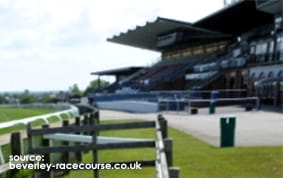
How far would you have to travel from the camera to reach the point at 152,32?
63500mm

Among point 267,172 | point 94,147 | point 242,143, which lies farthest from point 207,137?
point 94,147

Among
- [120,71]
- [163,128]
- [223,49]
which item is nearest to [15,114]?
[223,49]

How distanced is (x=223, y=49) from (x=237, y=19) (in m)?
6.19

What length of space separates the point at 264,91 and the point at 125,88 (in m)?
28.4

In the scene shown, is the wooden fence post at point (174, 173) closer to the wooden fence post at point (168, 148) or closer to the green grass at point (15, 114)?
the wooden fence post at point (168, 148)

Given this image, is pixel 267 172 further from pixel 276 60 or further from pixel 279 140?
pixel 276 60

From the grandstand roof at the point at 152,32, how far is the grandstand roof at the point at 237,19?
143 inches

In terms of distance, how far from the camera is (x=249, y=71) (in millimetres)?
33438

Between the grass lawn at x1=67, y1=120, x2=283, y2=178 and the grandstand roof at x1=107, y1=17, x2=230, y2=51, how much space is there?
44939mm

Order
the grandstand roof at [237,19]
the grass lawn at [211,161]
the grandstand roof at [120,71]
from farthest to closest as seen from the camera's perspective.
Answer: the grandstand roof at [120,71] → the grandstand roof at [237,19] → the grass lawn at [211,161]

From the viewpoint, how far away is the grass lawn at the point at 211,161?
706cm

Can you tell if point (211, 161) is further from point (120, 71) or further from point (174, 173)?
point (120, 71)

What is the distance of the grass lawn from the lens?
7.06 metres

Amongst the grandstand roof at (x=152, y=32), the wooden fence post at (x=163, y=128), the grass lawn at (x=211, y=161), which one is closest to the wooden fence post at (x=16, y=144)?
the grass lawn at (x=211, y=161)
